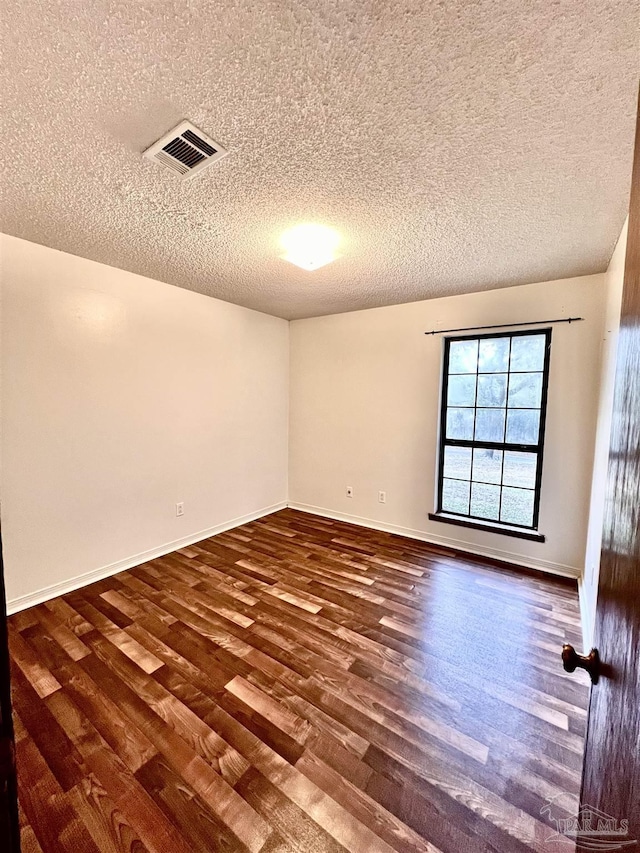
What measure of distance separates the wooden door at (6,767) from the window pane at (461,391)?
3.51 m

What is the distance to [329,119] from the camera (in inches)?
49.9

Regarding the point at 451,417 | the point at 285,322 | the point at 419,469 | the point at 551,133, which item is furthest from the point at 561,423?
the point at 285,322

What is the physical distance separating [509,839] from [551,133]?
251 centimetres

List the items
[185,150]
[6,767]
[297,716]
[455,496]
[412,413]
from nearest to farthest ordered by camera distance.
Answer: [6,767] → [185,150] → [297,716] → [455,496] → [412,413]

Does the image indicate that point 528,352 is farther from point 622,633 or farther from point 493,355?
point 622,633

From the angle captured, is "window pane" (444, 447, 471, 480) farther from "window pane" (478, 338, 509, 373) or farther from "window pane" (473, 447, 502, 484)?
"window pane" (478, 338, 509, 373)

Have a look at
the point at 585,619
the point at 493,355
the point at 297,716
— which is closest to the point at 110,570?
the point at 297,716

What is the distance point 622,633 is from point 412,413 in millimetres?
3128

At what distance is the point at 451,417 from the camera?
11.5 feet

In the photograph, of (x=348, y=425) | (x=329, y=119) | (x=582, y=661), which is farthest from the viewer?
(x=348, y=425)

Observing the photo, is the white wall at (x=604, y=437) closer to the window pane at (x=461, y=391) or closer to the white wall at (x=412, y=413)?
the white wall at (x=412, y=413)

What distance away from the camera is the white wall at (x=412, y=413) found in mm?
2816

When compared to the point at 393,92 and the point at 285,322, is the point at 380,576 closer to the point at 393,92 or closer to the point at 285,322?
the point at 393,92

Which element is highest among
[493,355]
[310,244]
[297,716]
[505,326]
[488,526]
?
[310,244]
